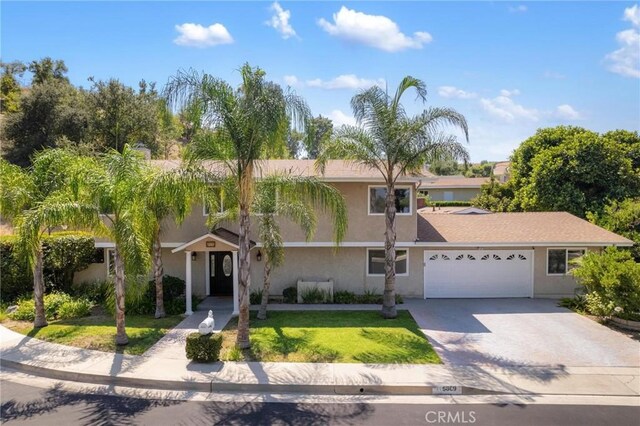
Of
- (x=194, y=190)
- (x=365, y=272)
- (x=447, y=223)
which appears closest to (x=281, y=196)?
(x=194, y=190)

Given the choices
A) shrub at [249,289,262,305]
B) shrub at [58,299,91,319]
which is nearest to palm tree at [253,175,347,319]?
shrub at [249,289,262,305]

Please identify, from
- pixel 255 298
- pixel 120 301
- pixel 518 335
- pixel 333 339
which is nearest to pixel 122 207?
pixel 120 301

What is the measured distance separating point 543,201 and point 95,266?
2401cm

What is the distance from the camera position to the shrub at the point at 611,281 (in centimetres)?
1313

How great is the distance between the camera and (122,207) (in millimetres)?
11086

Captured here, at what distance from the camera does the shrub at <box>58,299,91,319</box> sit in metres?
14.4

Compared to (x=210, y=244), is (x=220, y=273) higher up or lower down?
lower down

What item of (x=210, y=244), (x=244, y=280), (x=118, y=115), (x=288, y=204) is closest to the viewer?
(x=244, y=280)

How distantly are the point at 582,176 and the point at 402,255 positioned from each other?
14.2 m

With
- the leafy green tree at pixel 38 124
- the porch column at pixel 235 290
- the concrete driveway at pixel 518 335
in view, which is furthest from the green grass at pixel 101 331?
the leafy green tree at pixel 38 124

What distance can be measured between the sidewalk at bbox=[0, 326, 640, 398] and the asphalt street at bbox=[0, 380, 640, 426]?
0.60 m

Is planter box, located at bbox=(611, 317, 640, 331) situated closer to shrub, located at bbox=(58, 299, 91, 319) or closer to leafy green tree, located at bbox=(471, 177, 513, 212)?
leafy green tree, located at bbox=(471, 177, 513, 212)

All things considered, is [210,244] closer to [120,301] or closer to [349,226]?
[120,301]

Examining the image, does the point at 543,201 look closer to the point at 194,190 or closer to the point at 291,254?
the point at 291,254
